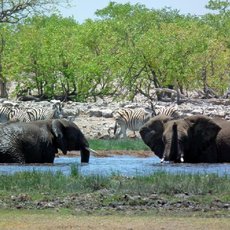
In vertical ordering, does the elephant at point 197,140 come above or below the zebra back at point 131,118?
below

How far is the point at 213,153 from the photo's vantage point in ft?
84.4

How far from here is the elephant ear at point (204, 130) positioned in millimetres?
25625

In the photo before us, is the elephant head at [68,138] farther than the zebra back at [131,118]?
No

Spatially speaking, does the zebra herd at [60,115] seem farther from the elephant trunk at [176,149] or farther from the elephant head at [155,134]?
the elephant trunk at [176,149]

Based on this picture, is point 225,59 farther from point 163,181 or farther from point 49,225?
point 49,225

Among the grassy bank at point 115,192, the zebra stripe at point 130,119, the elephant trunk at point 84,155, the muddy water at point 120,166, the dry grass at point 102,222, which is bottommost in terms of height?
the dry grass at point 102,222

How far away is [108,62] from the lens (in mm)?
50250

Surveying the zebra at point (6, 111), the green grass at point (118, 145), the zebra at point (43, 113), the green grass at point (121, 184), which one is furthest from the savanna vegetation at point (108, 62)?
the green grass at point (121, 184)

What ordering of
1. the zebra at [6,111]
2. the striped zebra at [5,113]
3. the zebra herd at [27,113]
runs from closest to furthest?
the zebra herd at [27,113] < the zebra at [6,111] < the striped zebra at [5,113]

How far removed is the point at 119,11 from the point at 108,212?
76.0 m

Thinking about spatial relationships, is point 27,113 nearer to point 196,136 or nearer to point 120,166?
point 196,136

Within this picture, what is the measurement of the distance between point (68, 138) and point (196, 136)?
120 inches

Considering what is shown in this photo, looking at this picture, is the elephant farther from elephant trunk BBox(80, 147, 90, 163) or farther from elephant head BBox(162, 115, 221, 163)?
elephant trunk BBox(80, 147, 90, 163)

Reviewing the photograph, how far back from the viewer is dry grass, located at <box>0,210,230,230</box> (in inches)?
496
